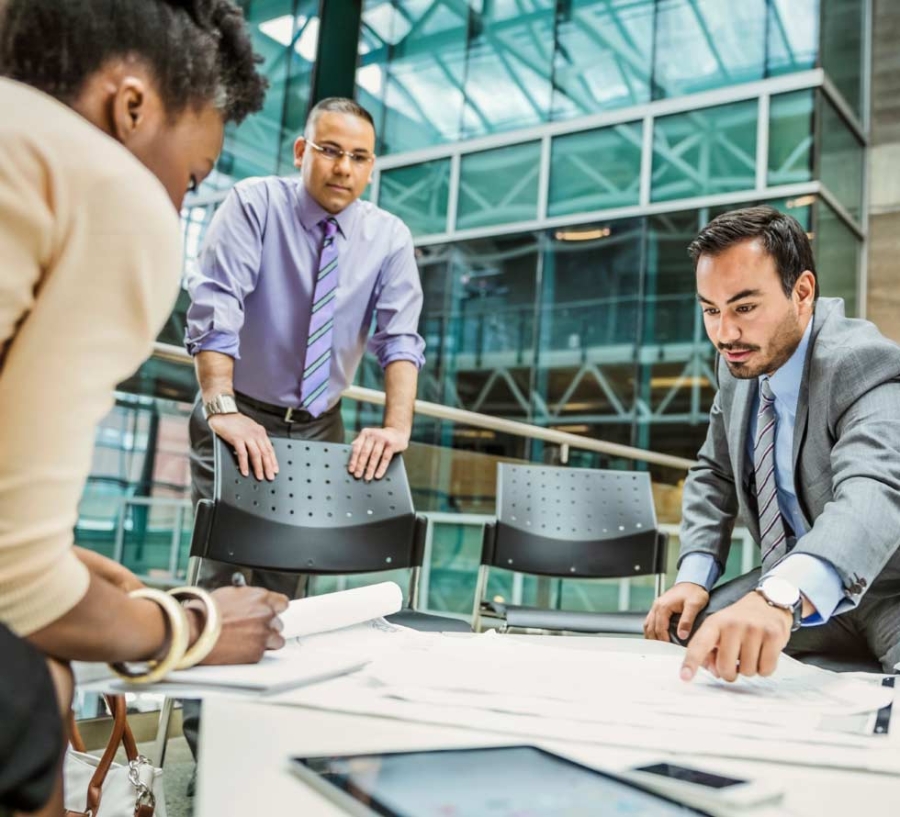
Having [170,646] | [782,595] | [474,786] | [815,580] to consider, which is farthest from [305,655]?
[815,580]

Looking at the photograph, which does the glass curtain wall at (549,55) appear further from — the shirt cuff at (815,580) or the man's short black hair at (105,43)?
the man's short black hair at (105,43)

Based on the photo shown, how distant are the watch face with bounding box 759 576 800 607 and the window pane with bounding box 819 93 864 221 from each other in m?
7.91

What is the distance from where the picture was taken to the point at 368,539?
2180mm

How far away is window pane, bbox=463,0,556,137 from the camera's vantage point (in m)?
10.1

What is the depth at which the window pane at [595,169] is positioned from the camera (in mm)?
9484

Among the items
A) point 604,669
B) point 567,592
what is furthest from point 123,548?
point 604,669

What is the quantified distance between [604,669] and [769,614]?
21 centimetres

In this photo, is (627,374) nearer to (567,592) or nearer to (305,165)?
(567,592)

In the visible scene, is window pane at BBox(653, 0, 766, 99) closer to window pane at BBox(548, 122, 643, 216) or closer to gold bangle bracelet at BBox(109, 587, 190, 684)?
window pane at BBox(548, 122, 643, 216)

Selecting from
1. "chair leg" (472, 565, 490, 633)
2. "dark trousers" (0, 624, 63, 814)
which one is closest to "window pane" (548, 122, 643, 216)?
"chair leg" (472, 565, 490, 633)

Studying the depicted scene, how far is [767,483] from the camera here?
1746 millimetres

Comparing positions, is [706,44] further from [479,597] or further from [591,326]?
[479,597]

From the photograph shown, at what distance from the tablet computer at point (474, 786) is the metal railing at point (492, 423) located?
2575mm

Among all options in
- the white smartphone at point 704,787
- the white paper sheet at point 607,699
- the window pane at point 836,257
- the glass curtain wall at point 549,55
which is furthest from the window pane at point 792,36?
the white smartphone at point 704,787
